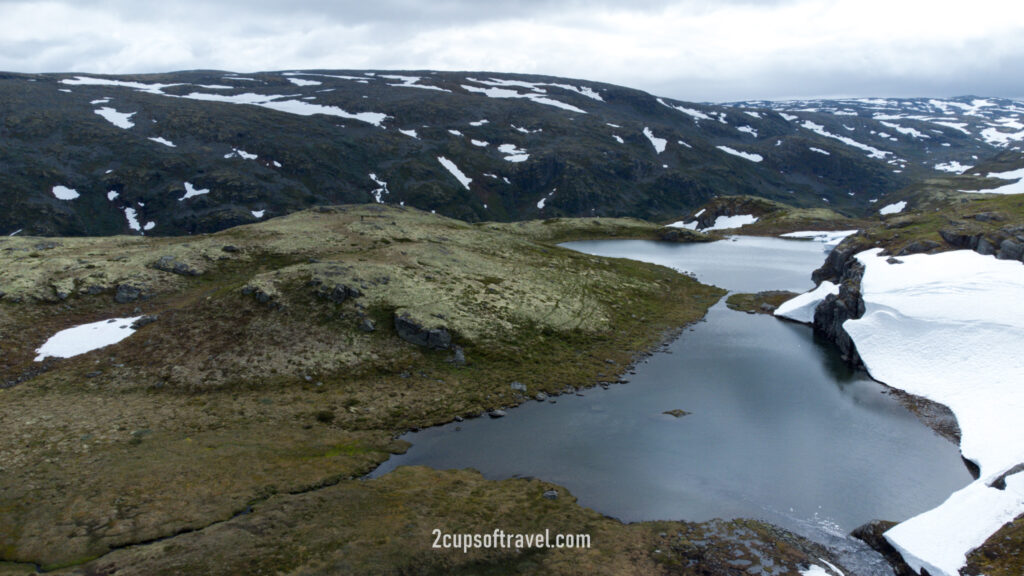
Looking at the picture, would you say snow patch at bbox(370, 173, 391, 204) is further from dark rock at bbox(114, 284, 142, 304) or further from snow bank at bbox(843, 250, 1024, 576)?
snow bank at bbox(843, 250, 1024, 576)

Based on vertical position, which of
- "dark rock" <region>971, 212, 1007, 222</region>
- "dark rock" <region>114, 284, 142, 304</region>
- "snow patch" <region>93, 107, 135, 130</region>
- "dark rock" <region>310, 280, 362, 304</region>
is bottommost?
"dark rock" <region>114, 284, 142, 304</region>

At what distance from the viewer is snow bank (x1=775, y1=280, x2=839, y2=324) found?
6288 centimetres

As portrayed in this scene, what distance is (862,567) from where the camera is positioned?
79.9ft

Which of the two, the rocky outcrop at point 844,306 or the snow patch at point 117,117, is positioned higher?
the snow patch at point 117,117

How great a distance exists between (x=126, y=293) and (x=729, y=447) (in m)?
58.9

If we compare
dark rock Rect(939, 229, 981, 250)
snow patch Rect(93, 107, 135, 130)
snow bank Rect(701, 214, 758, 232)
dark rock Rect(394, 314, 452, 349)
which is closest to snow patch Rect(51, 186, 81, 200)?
snow patch Rect(93, 107, 135, 130)

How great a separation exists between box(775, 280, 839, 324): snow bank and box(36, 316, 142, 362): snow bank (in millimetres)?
71643

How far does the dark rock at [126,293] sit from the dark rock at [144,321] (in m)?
6.27

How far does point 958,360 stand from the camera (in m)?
42.4

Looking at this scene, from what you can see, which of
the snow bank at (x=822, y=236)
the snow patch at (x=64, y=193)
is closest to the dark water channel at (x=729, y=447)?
the snow bank at (x=822, y=236)

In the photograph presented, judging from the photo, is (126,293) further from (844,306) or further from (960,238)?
(960,238)

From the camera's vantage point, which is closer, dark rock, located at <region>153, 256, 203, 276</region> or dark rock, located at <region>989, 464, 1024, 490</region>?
dark rock, located at <region>989, 464, 1024, 490</region>

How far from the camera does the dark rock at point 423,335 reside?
1933 inches

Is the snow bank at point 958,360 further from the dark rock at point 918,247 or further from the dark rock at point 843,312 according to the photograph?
the dark rock at point 918,247
